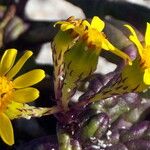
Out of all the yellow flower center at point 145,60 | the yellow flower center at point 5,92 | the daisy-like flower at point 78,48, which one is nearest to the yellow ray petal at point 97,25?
the daisy-like flower at point 78,48

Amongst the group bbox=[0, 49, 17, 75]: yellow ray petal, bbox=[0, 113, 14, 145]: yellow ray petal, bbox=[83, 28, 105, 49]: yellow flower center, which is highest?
bbox=[83, 28, 105, 49]: yellow flower center

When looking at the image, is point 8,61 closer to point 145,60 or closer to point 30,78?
point 30,78

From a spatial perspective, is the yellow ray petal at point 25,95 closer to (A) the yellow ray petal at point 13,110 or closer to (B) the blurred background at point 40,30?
(A) the yellow ray petal at point 13,110

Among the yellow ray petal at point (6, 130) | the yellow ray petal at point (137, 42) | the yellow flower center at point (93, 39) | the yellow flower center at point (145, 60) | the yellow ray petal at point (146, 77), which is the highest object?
the yellow flower center at point (93, 39)

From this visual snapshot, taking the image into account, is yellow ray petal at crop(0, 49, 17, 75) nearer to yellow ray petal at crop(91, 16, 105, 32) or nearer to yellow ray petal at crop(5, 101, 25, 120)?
yellow ray petal at crop(5, 101, 25, 120)

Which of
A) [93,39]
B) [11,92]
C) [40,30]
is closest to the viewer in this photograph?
[93,39]

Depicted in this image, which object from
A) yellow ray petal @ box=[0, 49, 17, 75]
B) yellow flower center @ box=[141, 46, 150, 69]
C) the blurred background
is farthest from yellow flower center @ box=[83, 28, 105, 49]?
the blurred background

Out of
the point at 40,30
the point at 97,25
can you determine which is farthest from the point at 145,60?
the point at 40,30
